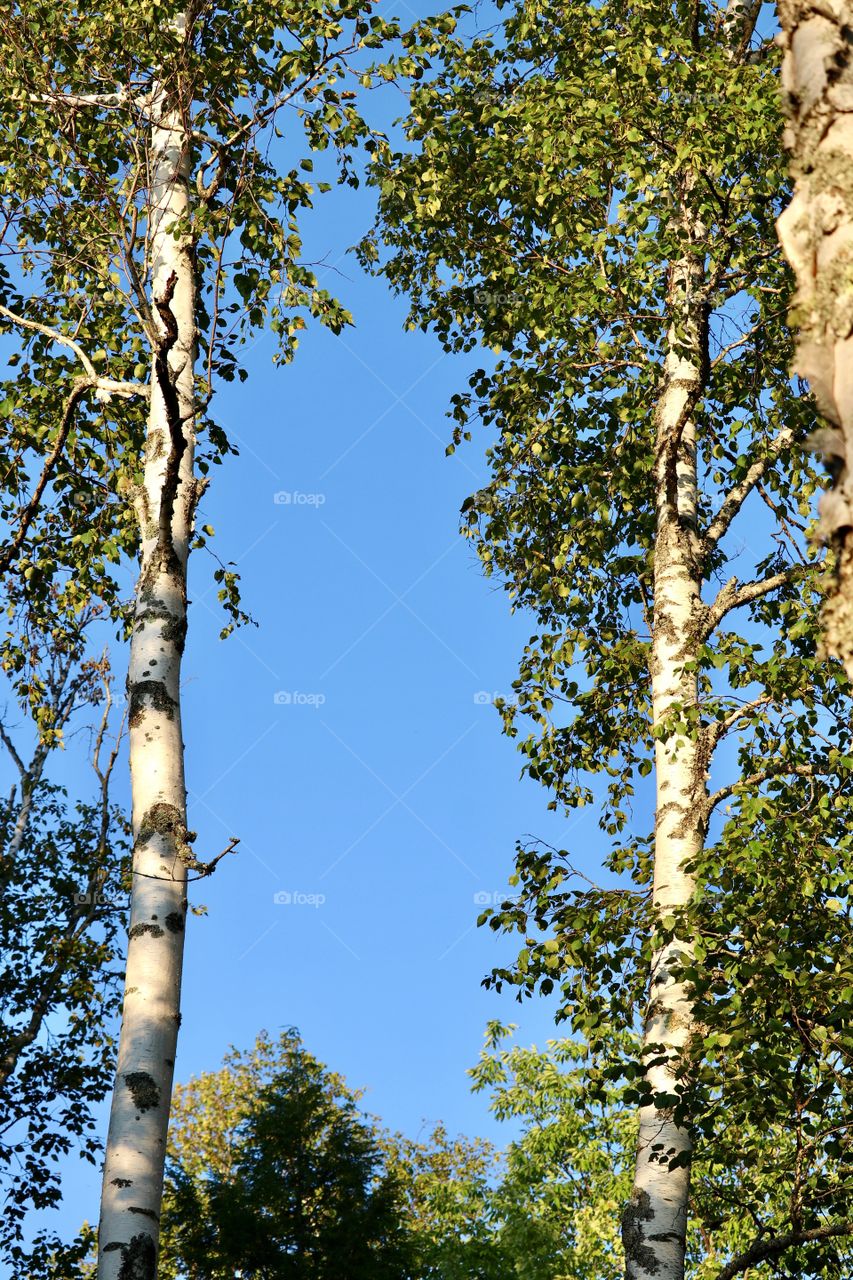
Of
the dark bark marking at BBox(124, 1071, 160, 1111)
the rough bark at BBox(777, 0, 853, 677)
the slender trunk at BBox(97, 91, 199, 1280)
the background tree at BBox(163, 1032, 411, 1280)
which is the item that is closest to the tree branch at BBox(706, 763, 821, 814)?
the slender trunk at BBox(97, 91, 199, 1280)

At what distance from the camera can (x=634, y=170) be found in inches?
362

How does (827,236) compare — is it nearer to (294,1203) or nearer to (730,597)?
(730,597)

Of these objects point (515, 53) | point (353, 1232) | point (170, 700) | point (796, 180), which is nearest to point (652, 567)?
point (170, 700)

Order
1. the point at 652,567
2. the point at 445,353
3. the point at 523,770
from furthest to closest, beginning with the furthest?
the point at 445,353
the point at 523,770
the point at 652,567

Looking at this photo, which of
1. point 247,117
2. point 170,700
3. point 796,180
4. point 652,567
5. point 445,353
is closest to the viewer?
point 796,180

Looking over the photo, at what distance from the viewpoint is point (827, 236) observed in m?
2.25

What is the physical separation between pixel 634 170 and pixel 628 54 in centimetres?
97

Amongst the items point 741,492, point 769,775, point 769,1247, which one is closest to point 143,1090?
point 769,1247

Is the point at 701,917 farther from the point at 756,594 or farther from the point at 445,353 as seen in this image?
the point at 445,353

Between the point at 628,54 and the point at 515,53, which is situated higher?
the point at 515,53

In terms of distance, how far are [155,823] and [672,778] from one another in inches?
150

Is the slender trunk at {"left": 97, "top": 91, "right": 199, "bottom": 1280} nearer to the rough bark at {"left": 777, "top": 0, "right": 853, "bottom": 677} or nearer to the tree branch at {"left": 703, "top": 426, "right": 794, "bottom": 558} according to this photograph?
the rough bark at {"left": 777, "top": 0, "right": 853, "bottom": 677}

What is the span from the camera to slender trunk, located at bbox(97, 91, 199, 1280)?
5.93 metres

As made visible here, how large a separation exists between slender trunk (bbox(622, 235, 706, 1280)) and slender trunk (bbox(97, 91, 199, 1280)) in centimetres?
276
